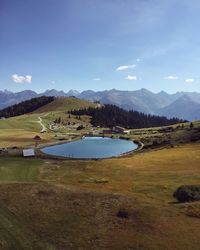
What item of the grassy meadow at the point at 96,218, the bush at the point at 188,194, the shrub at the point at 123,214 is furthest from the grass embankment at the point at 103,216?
the bush at the point at 188,194

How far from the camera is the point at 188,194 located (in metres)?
51.1

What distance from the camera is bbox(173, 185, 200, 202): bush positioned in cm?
5050

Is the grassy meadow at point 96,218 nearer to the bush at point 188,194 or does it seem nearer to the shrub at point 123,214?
the shrub at point 123,214

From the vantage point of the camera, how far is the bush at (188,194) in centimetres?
5050

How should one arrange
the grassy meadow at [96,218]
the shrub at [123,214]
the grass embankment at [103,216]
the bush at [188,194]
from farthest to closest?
1. the bush at [188,194]
2. the shrub at [123,214]
3. the grass embankment at [103,216]
4. the grassy meadow at [96,218]

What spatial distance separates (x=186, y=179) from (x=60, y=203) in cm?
3463

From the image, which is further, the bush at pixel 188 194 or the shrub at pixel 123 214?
the bush at pixel 188 194

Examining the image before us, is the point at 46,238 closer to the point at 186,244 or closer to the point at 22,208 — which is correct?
the point at 22,208

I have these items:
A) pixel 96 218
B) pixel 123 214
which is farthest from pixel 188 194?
pixel 96 218

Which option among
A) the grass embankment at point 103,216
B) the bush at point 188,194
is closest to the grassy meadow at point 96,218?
the grass embankment at point 103,216

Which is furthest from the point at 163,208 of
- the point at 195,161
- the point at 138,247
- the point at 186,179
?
the point at 195,161

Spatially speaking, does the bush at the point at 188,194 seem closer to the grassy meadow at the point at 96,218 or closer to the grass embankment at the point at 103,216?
the grassy meadow at the point at 96,218

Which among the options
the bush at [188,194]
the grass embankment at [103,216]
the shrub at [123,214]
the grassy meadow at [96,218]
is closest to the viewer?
the grassy meadow at [96,218]

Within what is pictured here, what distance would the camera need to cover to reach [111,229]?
3703 cm
